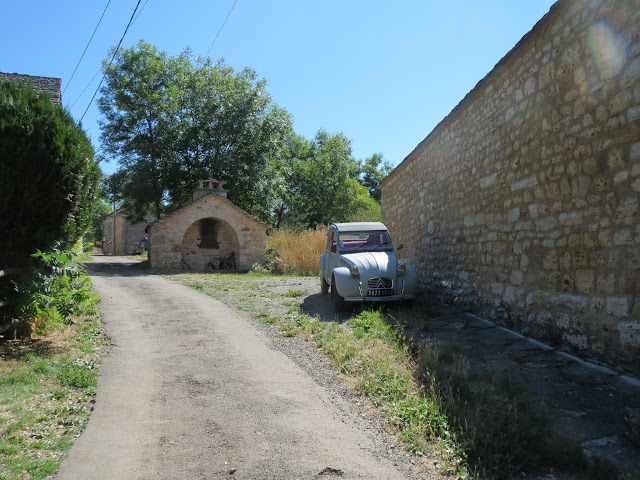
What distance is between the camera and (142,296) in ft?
38.8

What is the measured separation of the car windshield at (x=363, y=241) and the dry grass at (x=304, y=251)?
983cm

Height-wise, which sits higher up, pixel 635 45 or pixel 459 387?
pixel 635 45

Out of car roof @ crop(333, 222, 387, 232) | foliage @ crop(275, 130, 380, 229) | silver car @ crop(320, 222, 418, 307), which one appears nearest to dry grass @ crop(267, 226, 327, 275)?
car roof @ crop(333, 222, 387, 232)

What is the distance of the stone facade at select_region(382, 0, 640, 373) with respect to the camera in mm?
4727

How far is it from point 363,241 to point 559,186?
5.00 m

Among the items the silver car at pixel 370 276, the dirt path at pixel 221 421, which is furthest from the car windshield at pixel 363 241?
the dirt path at pixel 221 421

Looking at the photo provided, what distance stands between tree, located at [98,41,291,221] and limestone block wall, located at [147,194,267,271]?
127 inches

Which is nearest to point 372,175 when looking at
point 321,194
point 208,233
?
point 321,194

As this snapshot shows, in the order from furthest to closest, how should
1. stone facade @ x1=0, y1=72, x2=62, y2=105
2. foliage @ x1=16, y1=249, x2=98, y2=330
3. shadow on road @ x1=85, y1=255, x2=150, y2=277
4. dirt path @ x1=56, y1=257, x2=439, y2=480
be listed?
shadow on road @ x1=85, y1=255, x2=150, y2=277, stone facade @ x1=0, y1=72, x2=62, y2=105, foliage @ x1=16, y1=249, x2=98, y2=330, dirt path @ x1=56, y1=257, x2=439, y2=480

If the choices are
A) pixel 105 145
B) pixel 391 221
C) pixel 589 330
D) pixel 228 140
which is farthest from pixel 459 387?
pixel 105 145

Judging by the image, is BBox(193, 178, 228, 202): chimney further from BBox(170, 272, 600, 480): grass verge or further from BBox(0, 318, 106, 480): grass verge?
BBox(170, 272, 600, 480): grass verge

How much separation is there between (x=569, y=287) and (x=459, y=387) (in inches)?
82.7

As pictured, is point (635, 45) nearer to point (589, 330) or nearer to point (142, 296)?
point (589, 330)

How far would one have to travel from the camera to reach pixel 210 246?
75.2ft
